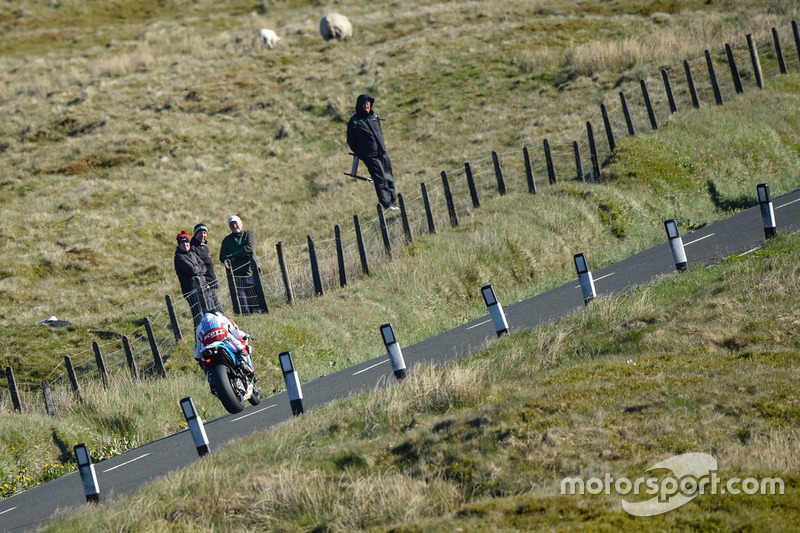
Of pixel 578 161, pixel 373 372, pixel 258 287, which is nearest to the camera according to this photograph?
pixel 373 372

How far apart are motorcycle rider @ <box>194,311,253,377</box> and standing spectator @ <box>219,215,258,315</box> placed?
6.05 meters

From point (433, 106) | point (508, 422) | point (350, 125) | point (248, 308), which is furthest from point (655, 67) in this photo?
point (508, 422)

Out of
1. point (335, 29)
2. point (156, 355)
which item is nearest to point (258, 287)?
point (156, 355)

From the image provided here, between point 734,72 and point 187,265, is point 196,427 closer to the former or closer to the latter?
point 187,265

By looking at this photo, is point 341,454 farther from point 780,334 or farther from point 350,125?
point 350,125

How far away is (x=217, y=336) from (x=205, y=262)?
7.37 m

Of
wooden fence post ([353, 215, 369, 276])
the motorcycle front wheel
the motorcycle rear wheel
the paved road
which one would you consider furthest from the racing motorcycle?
wooden fence post ([353, 215, 369, 276])

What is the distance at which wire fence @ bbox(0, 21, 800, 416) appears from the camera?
1717cm

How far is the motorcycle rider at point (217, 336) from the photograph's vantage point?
37.9 ft

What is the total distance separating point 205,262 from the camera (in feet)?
61.2

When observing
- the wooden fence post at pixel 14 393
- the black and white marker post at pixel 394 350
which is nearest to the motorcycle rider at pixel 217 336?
the black and white marker post at pixel 394 350

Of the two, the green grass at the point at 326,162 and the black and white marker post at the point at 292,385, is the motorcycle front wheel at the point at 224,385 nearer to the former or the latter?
the black and white marker post at the point at 292,385

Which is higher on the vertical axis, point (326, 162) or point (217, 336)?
point (326, 162)

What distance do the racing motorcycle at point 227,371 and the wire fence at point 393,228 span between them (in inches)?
170
